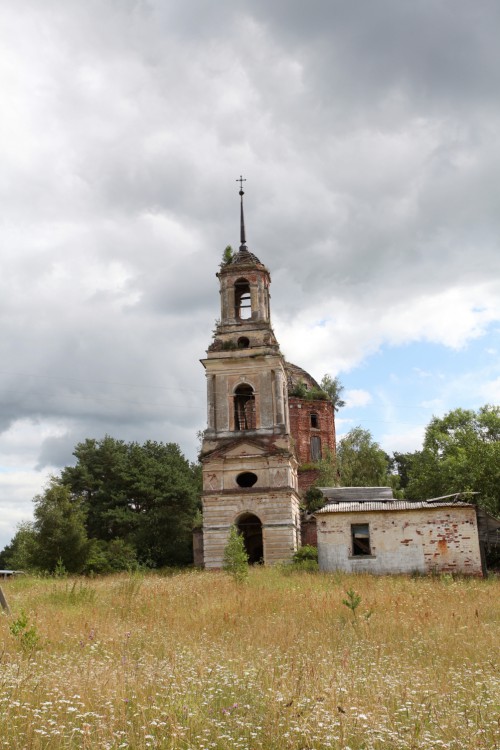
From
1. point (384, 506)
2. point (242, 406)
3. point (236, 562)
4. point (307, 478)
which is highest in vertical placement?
point (242, 406)

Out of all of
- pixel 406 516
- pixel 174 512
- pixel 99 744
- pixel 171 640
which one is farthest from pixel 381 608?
pixel 174 512

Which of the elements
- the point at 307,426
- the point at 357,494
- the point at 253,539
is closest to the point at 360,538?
the point at 357,494

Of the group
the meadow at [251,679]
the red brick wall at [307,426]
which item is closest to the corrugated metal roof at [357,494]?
the red brick wall at [307,426]

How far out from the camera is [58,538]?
29.7 metres

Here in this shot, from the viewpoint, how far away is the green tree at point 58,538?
29844mm

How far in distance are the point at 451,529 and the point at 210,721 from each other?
67.4ft

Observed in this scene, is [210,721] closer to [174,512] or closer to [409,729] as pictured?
[409,729]

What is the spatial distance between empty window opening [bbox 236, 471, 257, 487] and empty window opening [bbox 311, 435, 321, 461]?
49.7 ft

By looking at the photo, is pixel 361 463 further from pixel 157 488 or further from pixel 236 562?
pixel 236 562

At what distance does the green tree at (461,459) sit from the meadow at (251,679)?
2364 cm

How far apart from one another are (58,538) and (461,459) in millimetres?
21980

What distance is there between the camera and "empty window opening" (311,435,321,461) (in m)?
47.5

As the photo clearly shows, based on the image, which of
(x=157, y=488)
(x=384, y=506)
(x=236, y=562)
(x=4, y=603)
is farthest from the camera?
(x=157, y=488)

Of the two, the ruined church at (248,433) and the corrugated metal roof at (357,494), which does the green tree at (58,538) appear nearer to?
the ruined church at (248,433)
